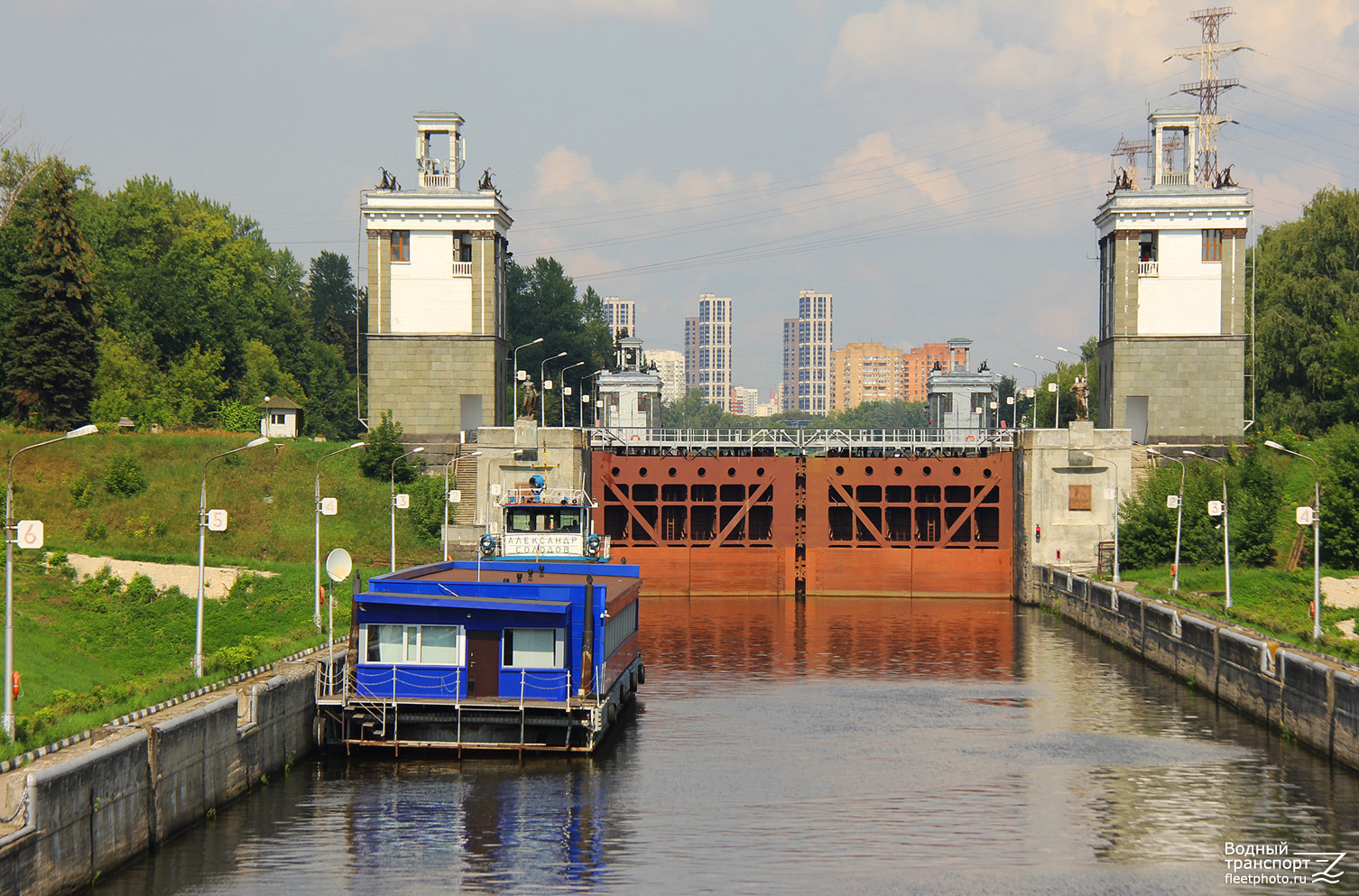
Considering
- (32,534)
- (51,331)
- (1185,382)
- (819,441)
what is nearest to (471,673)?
(32,534)

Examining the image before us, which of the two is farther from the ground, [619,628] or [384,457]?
[384,457]

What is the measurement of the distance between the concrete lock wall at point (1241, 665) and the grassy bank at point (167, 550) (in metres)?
28.6

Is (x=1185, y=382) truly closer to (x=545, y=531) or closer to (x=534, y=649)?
(x=545, y=531)

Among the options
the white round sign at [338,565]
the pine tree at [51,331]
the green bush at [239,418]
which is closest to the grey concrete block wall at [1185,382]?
the white round sign at [338,565]

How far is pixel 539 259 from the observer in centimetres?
15962

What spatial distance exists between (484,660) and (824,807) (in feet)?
31.1

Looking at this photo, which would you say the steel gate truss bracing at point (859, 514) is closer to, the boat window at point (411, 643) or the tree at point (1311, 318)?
the tree at point (1311, 318)

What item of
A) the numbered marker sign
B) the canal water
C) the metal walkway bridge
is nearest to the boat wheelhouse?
the canal water

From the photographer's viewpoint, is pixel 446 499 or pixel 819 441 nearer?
pixel 446 499

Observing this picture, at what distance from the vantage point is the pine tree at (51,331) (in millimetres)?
82688

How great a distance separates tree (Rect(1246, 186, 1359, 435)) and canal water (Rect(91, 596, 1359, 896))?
47.9 metres

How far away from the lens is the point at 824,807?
3088 centimetres

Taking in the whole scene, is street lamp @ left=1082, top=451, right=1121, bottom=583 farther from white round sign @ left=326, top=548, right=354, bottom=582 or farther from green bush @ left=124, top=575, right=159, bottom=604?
green bush @ left=124, top=575, right=159, bottom=604

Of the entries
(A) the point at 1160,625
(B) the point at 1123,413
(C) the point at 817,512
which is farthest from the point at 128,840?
(B) the point at 1123,413
